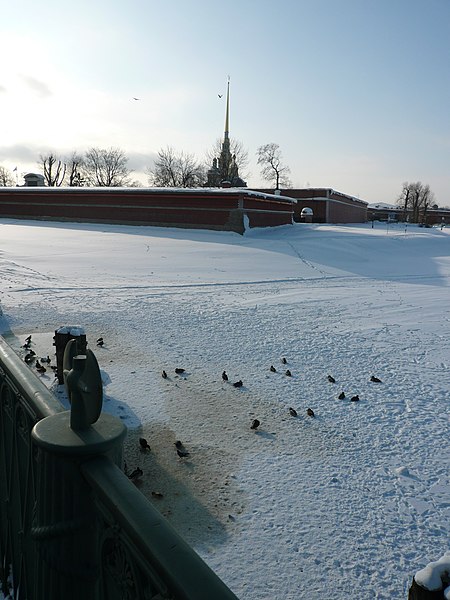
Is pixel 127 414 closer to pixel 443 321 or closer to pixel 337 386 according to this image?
pixel 337 386

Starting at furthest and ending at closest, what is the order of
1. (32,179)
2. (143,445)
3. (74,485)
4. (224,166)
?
→ (224,166) < (32,179) < (143,445) < (74,485)

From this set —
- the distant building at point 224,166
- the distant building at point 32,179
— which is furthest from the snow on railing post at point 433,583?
the distant building at point 224,166

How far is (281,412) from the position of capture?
4.64 m

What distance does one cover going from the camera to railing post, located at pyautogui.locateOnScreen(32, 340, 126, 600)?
1.40 meters

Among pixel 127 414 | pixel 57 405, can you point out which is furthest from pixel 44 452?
pixel 127 414

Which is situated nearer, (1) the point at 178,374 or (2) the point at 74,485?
(2) the point at 74,485

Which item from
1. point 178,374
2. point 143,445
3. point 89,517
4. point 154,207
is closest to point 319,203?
point 154,207

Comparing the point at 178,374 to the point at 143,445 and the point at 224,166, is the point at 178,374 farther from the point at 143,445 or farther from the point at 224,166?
the point at 224,166

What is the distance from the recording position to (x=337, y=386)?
529 centimetres

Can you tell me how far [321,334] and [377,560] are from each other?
181 inches

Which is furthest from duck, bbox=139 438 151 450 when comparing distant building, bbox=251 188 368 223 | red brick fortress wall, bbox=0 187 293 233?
distant building, bbox=251 188 368 223

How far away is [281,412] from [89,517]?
11.0 feet

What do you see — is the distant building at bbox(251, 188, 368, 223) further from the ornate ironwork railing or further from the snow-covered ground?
the ornate ironwork railing

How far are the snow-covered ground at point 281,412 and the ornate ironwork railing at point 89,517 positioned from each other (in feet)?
4.42
